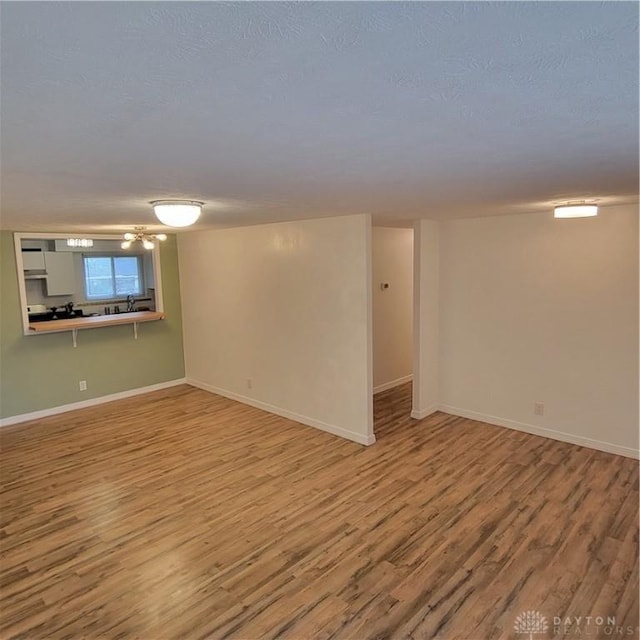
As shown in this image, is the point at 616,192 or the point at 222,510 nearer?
the point at 616,192

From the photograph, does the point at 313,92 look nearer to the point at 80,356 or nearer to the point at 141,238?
the point at 141,238

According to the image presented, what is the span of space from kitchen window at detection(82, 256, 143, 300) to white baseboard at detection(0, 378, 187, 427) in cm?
207

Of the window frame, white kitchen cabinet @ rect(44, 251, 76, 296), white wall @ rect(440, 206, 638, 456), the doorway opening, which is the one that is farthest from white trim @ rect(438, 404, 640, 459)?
white kitchen cabinet @ rect(44, 251, 76, 296)

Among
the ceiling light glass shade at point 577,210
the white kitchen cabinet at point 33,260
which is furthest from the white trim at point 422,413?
the white kitchen cabinet at point 33,260

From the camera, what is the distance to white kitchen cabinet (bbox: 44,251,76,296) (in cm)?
656

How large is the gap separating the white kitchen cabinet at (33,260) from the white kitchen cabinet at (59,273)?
0.07 metres

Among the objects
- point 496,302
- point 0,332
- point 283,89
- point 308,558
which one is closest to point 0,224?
point 0,332

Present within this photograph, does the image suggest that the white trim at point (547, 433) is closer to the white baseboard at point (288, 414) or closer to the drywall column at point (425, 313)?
the drywall column at point (425, 313)

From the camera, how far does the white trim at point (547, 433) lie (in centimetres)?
411

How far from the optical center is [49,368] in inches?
215

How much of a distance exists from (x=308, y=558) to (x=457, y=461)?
6.08 feet

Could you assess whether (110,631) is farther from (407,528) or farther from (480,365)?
(480,365)
